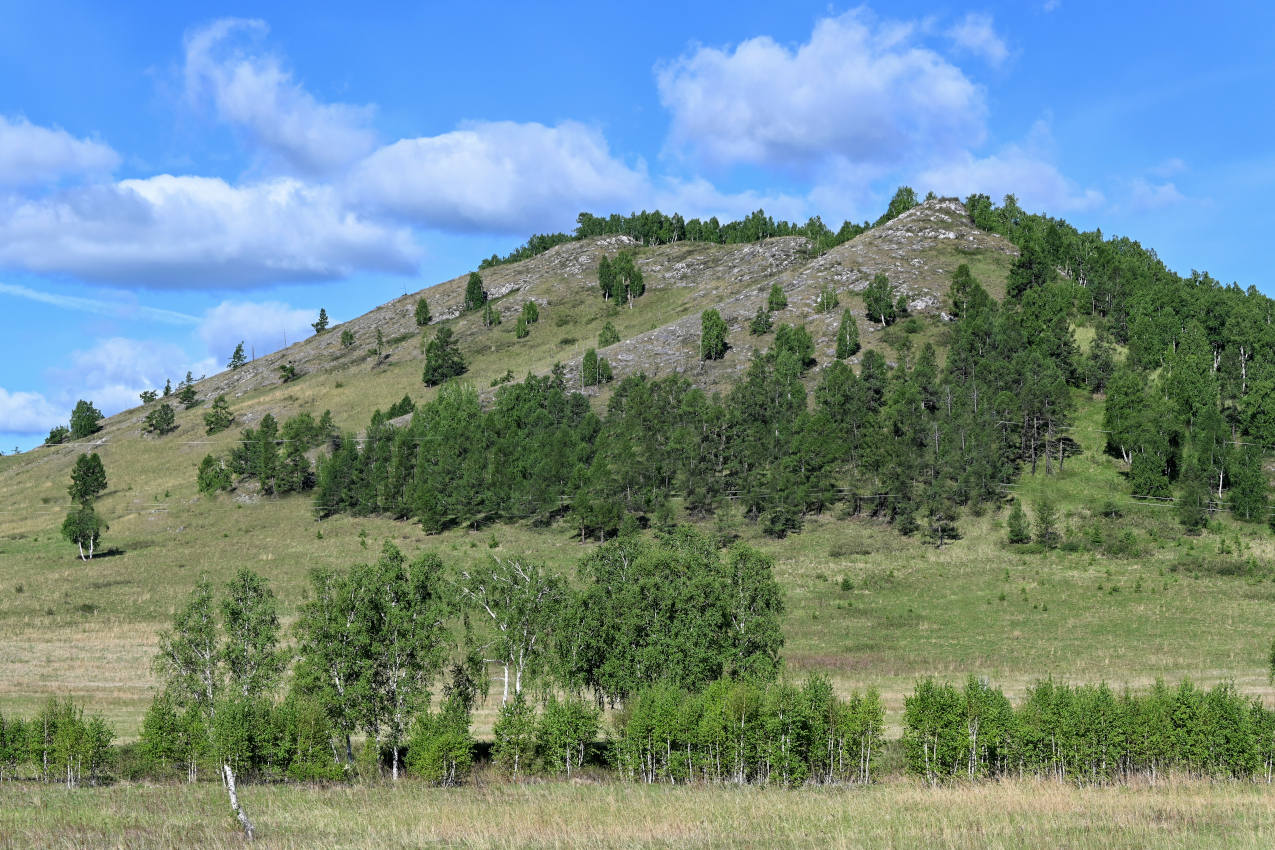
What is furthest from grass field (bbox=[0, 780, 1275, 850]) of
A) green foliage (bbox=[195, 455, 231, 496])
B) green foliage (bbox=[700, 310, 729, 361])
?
green foliage (bbox=[700, 310, 729, 361])

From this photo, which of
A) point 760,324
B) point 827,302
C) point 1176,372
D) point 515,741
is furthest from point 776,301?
point 515,741

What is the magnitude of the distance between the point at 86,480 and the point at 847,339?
132m

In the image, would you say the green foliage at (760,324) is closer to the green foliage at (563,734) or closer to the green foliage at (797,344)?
the green foliage at (797,344)

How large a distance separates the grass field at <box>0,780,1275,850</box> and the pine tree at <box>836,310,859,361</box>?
132 meters

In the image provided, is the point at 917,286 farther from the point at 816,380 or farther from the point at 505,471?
the point at 505,471

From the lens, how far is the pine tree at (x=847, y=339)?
542 feet

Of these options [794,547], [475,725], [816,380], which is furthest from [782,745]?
[816,380]

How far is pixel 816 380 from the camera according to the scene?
156 m

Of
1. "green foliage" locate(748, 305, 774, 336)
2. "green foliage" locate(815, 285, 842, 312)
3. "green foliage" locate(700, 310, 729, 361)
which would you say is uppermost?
"green foliage" locate(815, 285, 842, 312)

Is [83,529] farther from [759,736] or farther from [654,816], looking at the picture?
[654,816]

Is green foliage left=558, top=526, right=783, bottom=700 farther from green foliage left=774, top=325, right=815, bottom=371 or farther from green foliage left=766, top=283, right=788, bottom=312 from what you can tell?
green foliage left=766, top=283, right=788, bottom=312

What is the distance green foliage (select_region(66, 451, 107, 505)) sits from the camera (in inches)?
6097

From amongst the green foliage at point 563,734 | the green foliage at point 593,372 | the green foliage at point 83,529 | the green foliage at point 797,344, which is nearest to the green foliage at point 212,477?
the green foliage at point 83,529

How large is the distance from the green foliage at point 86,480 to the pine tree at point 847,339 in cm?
12825
